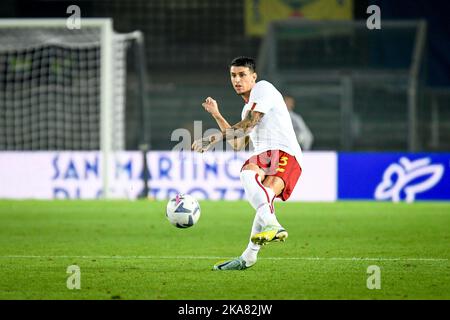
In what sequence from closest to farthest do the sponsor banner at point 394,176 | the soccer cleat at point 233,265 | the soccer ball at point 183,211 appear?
the soccer cleat at point 233,265 < the soccer ball at point 183,211 < the sponsor banner at point 394,176

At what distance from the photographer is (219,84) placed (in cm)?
2647

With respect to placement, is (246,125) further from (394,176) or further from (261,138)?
(394,176)

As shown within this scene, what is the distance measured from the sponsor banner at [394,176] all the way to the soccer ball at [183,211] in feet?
32.9

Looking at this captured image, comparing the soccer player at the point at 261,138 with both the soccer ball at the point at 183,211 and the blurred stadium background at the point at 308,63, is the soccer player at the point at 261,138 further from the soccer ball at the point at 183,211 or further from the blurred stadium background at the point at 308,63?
the blurred stadium background at the point at 308,63

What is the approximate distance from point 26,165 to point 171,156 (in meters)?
2.74

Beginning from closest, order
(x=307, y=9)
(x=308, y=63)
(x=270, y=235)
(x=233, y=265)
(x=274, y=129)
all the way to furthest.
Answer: (x=270, y=235), (x=274, y=129), (x=233, y=265), (x=308, y=63), (x=307, y=9)

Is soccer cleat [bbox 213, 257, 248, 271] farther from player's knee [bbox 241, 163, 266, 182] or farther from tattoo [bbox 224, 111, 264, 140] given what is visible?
tattoo [bbox 224, 111, 264, 140]

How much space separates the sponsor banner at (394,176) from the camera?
18875 millimetres

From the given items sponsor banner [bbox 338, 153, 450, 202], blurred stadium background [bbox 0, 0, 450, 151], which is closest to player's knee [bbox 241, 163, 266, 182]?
sponsor banner [bbox 338, 153, 450, 202]

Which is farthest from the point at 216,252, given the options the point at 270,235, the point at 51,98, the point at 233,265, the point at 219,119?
the point at 51,98

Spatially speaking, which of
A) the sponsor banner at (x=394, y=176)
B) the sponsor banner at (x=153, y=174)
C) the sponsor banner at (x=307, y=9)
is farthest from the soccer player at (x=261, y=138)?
the sponsor banner at (x=307, y=9)

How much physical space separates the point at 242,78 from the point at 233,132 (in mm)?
534

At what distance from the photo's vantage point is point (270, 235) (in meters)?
8.15

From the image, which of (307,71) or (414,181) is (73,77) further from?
(414,181)
